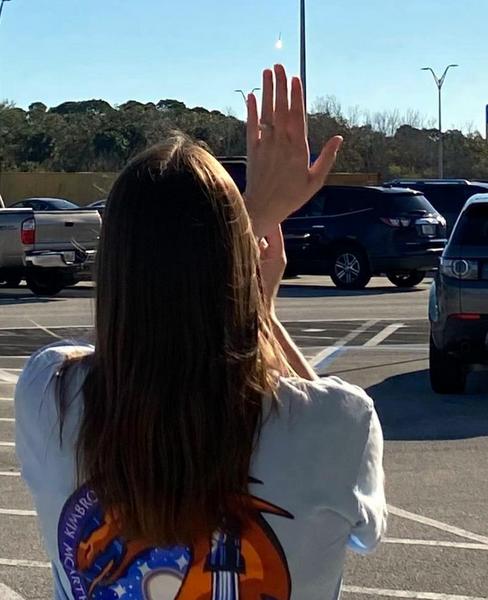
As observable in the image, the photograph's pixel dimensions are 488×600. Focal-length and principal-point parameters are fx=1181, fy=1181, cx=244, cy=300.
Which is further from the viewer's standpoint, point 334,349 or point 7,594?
point 334,349

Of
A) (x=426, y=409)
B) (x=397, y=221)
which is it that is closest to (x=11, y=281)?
(x=397, y=221)

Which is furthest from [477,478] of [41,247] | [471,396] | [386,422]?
[41,247]

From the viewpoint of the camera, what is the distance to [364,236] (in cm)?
2083

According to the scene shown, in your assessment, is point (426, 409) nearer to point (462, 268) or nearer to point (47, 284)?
point (462, 268)

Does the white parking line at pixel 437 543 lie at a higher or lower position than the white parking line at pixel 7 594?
lower

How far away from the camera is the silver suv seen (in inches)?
380

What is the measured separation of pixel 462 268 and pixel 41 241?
37.4 feet

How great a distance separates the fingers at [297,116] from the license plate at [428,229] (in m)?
18.8

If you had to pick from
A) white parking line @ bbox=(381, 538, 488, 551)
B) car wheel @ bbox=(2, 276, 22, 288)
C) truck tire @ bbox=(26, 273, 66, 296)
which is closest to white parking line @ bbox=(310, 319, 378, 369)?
white parking line @ bbox=(381, 538, 488, 551)

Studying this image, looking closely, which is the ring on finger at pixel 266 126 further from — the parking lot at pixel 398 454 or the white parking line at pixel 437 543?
the white parking line at pixel 437 543

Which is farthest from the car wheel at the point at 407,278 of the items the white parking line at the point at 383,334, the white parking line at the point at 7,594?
the white parking line at the point at 7,594

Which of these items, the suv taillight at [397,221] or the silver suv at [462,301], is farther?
the suv taillight at [397,221]

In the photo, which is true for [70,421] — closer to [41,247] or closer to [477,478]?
[477,478]

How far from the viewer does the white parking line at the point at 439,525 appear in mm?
5812
